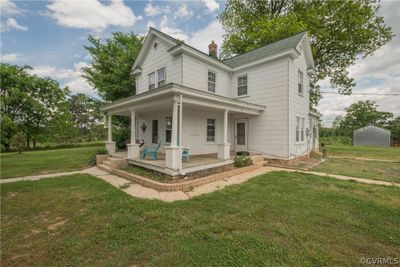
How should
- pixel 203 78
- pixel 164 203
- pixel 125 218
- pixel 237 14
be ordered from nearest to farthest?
pixel 125 218, pixel 164 203, pixel 203 78, pixel 237 14

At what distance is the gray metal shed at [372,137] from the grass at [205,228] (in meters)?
36.1

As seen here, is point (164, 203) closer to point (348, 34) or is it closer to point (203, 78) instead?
point (203, 78)

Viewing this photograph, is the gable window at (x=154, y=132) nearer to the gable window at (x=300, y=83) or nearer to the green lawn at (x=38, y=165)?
the green lawn at (x=38, y=165)

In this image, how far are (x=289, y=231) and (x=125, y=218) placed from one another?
3.25 m

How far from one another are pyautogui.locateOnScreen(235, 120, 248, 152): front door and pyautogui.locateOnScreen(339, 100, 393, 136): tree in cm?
4507

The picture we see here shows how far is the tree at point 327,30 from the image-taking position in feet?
50.0

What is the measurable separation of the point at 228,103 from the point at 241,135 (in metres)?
3.94

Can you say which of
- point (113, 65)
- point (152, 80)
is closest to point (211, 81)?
point (152, 80)

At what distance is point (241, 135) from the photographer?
11.9 meters

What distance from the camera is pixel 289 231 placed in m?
3.27

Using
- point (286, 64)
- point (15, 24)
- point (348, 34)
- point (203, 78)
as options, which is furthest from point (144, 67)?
point (348, 34)

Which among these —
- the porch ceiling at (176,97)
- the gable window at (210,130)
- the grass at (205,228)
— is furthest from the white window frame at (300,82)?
the grass at (205,228)

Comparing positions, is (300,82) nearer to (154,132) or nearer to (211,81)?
(211,81)

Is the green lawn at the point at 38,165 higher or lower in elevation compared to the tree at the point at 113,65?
lower
